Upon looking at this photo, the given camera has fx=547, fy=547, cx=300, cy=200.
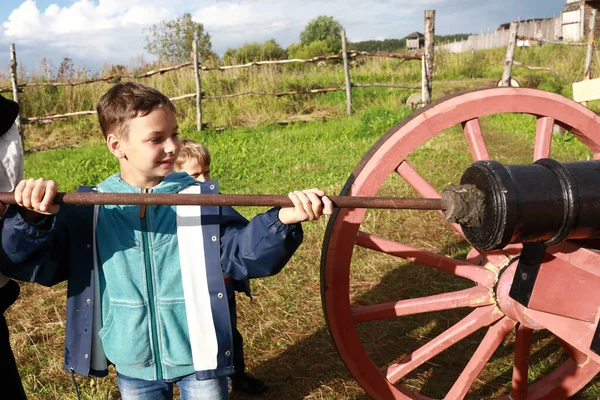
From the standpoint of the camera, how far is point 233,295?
8.25 ft

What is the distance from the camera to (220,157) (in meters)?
7.76

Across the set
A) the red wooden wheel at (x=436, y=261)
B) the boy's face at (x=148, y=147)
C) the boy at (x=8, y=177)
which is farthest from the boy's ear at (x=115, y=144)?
the red wooden wheel at (x=436, y=261)

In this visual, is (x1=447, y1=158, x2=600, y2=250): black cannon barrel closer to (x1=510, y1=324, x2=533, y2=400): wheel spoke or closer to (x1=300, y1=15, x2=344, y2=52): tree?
(x1=510, y1=324, x2=533, y2=400): wheel spoke

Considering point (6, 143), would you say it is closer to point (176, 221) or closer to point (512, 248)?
point (176, 221)

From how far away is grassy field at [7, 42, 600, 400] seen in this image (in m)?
2.76

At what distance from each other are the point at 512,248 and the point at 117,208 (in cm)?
145

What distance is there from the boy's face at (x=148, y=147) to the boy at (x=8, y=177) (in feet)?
1.07

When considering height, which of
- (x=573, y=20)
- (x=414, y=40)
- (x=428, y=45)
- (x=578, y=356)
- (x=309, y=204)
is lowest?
(x=578, y=356)

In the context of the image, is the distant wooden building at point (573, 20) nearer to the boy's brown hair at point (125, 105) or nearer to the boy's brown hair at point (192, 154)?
the boy's brown hair at point (192, 154)

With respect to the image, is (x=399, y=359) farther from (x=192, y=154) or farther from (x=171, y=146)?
(x=171, y=146)

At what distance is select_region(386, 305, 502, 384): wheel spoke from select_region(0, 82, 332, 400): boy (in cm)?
71

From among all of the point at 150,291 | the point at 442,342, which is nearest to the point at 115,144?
the point at 150,291

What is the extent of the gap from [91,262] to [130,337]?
10.5 inches

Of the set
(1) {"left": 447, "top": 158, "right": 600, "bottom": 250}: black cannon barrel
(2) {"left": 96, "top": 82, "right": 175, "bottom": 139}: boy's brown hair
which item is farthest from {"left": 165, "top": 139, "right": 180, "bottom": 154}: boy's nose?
(1) {"left": 447, "top": 158, "right": 600, "bottom": 250}: black cannon barrel
